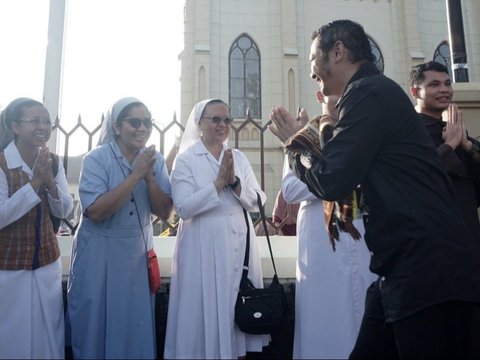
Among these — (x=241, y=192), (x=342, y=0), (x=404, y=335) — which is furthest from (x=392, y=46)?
(x=404, y=335)

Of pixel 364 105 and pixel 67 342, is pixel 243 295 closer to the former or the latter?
pixel 67 342

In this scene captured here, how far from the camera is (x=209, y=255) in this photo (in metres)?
2.92

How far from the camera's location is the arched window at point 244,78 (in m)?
16.8

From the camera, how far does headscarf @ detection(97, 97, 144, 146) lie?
3.12 metres

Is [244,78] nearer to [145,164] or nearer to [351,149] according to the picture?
[145,164]

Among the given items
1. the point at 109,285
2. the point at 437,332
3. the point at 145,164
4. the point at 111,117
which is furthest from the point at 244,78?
the point at 437,332

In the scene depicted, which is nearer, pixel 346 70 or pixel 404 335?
pixel 404 335

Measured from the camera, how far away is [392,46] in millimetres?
17984

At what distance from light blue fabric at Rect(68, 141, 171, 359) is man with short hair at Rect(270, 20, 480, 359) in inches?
57.4

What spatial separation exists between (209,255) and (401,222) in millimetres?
1574

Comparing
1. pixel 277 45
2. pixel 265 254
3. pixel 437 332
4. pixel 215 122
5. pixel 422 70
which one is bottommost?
pixel 437 332

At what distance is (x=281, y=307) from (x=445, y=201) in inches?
56.2

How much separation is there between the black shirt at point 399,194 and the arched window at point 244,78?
15.1 metres

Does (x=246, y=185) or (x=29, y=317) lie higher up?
(x=246, y=185)
